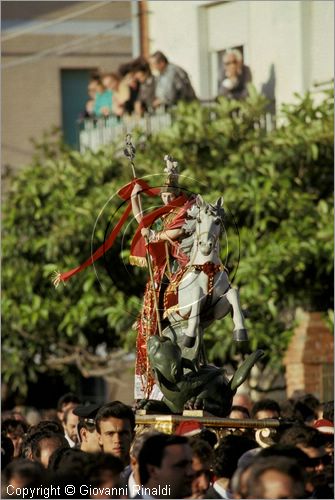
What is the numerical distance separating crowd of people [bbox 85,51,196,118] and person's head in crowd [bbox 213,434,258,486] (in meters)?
13.9

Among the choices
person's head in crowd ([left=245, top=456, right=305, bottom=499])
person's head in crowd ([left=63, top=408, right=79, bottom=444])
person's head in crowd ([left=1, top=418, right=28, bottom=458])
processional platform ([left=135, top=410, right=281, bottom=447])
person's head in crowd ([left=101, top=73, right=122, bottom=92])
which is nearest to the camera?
person's head in crowd ([left=245, top=456, right=305, bottom=499])

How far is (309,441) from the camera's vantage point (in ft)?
29.6

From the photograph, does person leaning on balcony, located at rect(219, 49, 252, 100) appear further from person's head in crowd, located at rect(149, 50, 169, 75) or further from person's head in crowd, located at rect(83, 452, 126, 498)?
person's head in crowd, located at rect(83, 452, 126, 498)

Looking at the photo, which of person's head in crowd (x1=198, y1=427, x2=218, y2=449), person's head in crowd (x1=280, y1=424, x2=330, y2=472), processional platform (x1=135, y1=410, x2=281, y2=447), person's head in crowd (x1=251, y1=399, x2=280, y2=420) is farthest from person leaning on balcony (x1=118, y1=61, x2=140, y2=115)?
person's head in crowd (x1=280, y1=424, x2=330, y2=472)

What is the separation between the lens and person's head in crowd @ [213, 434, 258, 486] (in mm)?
9367

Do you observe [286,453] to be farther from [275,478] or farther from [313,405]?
[313,405]

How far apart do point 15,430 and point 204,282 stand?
303 centimetres

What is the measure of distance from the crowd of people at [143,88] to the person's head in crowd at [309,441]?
1445cm

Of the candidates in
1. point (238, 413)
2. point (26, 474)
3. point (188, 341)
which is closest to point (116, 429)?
point (188, 341)

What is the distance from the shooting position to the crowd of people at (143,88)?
23.5 m

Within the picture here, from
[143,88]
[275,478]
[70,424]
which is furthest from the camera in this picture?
[143,88]

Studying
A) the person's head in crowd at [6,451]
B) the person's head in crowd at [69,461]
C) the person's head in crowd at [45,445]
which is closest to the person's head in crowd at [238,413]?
the person's head in crowd at [6,451]

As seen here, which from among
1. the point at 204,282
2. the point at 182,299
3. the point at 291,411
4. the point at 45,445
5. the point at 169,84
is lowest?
the point at 291,411

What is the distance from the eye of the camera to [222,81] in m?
23.8
